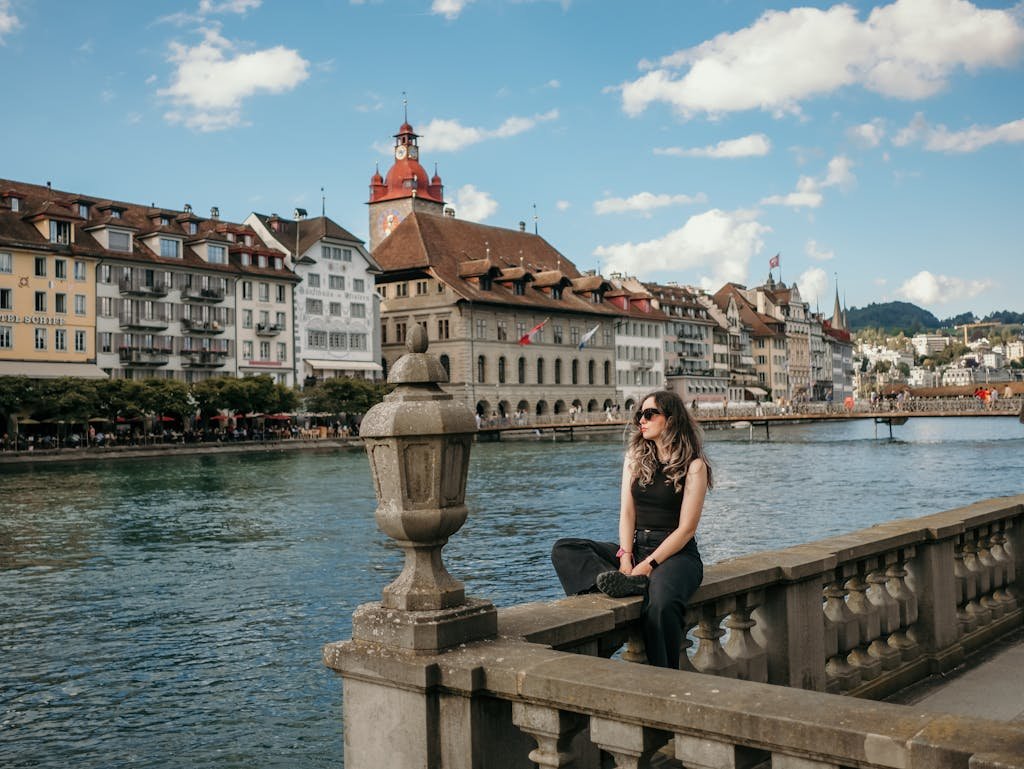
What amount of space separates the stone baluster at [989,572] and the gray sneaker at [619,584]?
372 cm

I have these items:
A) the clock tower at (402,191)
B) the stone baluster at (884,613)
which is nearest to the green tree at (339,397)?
the clock tower at (402,191)

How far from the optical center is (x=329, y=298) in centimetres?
7850

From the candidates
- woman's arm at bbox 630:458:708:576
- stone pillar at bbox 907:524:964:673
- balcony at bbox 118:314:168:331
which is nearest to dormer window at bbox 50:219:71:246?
balcony at bbox 118:314:168:331

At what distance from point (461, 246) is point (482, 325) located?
31.8 ft

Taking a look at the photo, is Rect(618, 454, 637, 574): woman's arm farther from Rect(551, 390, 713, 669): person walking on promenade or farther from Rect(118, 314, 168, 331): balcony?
Rect(118, 314, 168, 331): balcony

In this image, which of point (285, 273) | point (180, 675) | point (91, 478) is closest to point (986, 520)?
point (180, 675)

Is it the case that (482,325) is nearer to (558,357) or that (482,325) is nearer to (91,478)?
(558,357)

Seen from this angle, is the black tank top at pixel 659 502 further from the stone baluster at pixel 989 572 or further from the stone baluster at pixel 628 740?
the stone baluster at pixel 989 572

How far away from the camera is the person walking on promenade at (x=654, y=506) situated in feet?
16.1

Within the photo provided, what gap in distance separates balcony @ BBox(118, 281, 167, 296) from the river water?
18594 millimetres

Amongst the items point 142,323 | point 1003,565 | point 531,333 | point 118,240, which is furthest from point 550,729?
point 531,333

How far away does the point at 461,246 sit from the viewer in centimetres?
9375

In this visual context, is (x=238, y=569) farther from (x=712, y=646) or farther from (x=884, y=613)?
(x=712, y=646)

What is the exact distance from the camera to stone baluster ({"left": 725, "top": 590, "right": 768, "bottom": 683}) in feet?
17.1
